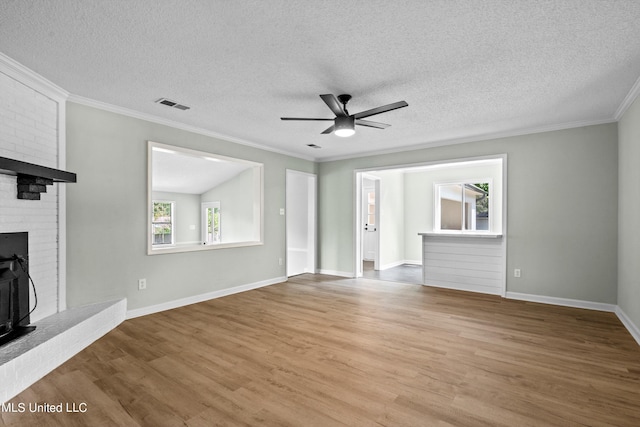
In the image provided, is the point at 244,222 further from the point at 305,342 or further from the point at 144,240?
the point at 305,342

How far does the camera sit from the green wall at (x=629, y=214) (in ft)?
10.7

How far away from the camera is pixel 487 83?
3.14 meters

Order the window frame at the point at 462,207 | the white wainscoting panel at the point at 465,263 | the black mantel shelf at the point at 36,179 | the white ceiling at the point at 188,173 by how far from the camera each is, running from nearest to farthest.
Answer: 1. the black mantel shelf at the point at 36,179
2. the white wainscoting panel at the point at 465,263
3. the white ceiling at the point at 188,173
4. the window frame at the point at 462,207

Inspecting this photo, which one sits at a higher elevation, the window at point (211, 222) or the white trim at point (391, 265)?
the window at point (211, 222)

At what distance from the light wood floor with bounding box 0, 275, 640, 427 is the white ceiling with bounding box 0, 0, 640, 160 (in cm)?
252

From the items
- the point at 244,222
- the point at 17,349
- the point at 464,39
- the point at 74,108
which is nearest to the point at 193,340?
the point at 17,349

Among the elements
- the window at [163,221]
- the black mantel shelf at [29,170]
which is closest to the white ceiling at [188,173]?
the window at [163,221]

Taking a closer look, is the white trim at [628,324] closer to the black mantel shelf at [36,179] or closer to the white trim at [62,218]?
the black mantel shelf at [36,179]

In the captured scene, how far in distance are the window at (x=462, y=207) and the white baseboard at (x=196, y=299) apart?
4470 millimetres

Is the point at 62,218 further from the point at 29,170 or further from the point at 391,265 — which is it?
the point at 391,265

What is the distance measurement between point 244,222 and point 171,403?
6.48 m

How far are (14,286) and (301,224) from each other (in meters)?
4.94

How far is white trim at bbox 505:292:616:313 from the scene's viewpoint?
4.19m

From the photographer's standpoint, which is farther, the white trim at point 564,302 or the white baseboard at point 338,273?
the white baseboard at point 338,273
